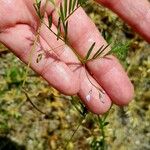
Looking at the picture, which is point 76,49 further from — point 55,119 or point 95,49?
point 55,119

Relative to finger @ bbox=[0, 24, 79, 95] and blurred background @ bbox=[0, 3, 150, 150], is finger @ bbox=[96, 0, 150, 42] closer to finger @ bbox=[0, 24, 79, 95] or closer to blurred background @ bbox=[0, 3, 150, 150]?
finger @ bbox=[0, 24, 79, 95]

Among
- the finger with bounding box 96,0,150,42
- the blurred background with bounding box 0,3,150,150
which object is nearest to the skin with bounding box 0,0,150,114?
the finger with bounding box 96,0,150,42

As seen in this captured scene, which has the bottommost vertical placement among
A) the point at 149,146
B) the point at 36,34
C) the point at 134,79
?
the point at 149,146

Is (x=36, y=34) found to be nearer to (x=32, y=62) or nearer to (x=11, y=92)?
(x=32, y=62)

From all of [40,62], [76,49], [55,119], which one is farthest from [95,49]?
[55,119]

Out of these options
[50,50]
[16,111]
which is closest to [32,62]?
[50,50]

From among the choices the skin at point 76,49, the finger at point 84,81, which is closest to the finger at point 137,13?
the skin at point 76,49

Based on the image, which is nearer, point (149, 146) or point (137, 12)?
point (137, 12)
